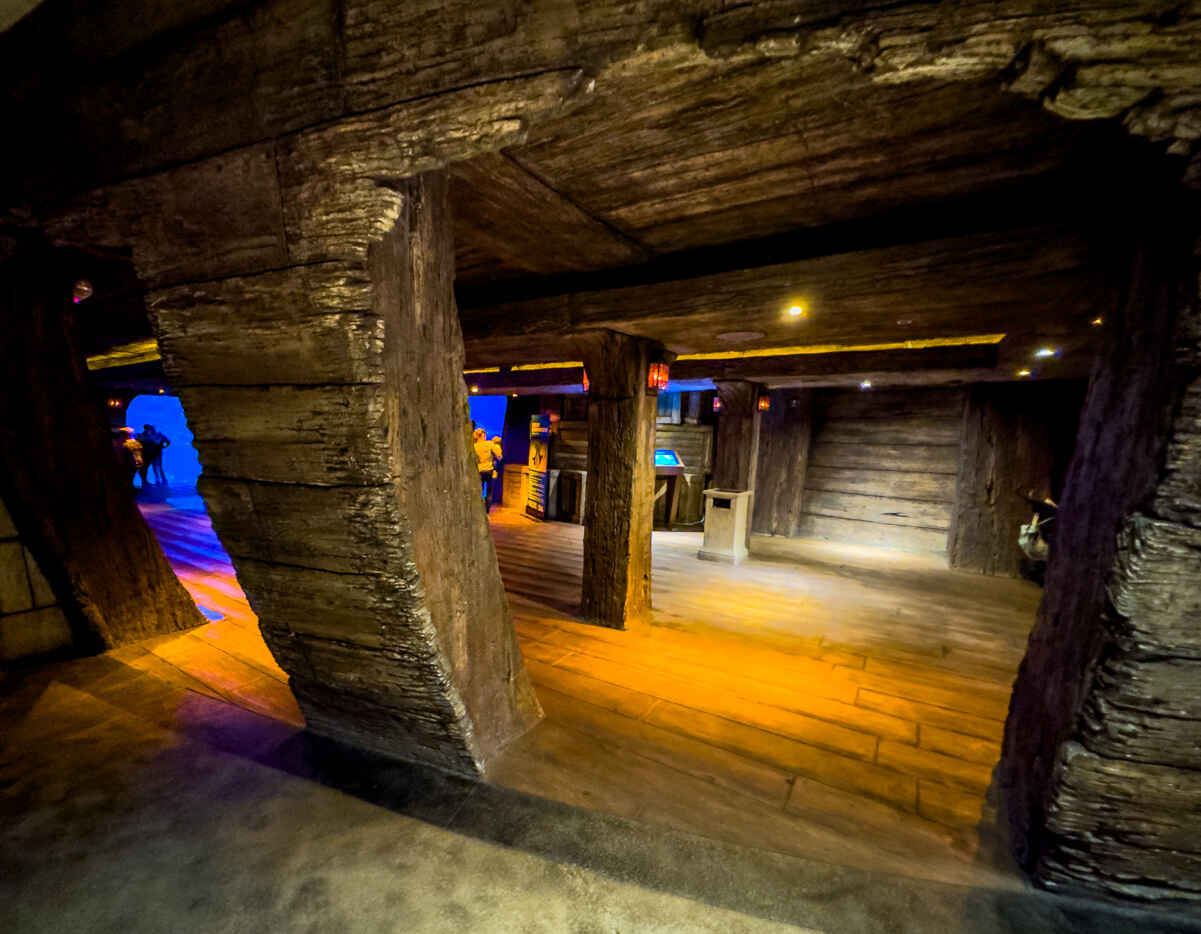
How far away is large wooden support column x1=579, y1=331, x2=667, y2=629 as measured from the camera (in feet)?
13.2

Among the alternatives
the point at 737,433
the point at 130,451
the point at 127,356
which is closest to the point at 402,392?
the point at 737,433

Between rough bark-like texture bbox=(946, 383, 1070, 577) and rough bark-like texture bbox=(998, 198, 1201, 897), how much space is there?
642cm

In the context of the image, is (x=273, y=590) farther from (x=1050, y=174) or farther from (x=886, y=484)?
(x=886, y=484)

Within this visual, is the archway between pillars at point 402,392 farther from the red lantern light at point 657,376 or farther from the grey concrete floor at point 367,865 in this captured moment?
the red lantern light at point 657,376

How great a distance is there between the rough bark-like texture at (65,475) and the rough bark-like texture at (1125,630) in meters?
4.86

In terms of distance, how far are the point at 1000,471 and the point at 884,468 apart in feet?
Answer: 5.66

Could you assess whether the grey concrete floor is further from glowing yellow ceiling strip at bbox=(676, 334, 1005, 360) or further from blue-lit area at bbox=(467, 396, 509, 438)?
blue-lit area at bbox=(467, 396, 509, 438)

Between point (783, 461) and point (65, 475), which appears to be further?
point (783, 461)

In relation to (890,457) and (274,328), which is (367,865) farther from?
(890,457)

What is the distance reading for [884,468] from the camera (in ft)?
27.8

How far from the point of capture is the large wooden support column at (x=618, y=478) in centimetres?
404

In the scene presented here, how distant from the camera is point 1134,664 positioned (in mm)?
1258

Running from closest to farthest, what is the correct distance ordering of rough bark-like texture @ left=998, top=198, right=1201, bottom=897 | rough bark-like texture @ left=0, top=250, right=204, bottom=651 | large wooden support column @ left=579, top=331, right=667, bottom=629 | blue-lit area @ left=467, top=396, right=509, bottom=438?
rough bark-like texture @ left=998, top=198, right=1201, bottom=897 → rough bark-like texture @ left=0, top=250, right=204, bottom=651 → large wooden support column @ left=579, top=331, right=667, bottom=629 → blue-lit area @ left=467, top=396, right=509, bottom=438

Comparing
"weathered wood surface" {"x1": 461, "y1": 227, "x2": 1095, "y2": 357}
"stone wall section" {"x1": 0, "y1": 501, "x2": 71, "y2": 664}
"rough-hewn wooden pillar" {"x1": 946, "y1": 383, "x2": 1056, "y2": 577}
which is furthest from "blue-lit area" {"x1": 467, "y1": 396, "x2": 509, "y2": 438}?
"stone wall section" {"x1": 0, "y1": 501, "x2": 71, "y2": 664}
